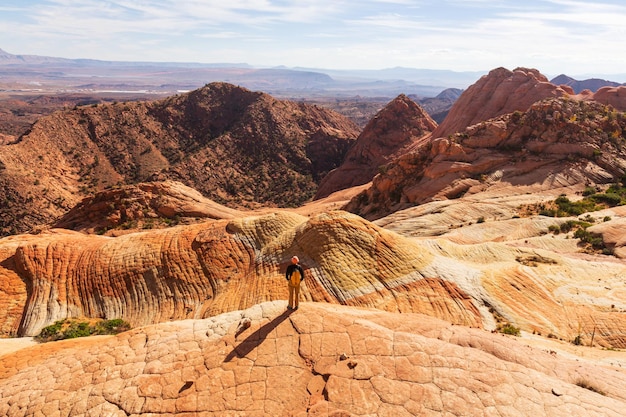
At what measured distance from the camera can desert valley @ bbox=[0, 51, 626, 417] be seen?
880cm

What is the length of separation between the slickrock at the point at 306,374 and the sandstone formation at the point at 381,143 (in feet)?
193

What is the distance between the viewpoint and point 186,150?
78312mm

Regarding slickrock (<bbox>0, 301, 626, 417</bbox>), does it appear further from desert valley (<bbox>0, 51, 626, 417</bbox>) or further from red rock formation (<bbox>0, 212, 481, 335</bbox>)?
red rock formation (<bbox>0, 212, 481, 335</bbox>)

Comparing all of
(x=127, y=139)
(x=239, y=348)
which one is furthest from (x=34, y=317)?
(x=127, y=139)

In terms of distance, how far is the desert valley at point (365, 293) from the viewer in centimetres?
880

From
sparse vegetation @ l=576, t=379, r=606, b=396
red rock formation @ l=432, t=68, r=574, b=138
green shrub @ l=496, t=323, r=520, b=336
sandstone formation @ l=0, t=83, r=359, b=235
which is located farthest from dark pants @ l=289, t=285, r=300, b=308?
red rock formation @ l=432, t=68, r=574, b=138

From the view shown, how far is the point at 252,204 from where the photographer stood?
225ft

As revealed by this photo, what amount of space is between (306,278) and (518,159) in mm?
31218

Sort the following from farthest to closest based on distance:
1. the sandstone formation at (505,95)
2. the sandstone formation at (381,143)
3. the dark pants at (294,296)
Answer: the sandstone formation at (381,143) → the sandstone formation at (505,95) → the dark pants at (294,296)

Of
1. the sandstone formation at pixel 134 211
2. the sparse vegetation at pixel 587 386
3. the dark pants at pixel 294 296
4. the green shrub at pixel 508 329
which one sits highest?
the dark pants at pixel 294 296

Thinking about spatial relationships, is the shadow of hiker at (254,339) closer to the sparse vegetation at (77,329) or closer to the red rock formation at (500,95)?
the sparse vegetation at (77,329)

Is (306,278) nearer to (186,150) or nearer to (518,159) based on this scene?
(518,159)

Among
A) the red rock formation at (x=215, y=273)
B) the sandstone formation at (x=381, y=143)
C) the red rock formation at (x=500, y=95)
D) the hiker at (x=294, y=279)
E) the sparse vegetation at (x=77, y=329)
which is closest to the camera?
the hiker at (x=294, y=279)

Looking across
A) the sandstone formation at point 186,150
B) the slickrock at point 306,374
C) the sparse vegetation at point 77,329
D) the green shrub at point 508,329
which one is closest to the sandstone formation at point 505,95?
the sandstone formation at point 186,150
